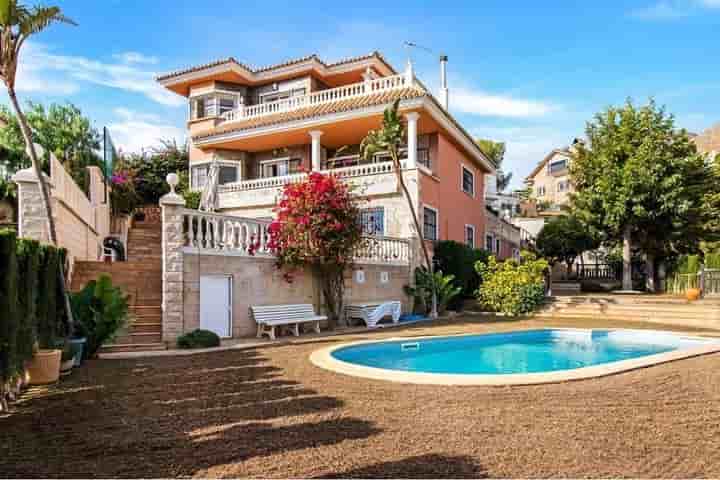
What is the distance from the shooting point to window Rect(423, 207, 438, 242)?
1926 cm

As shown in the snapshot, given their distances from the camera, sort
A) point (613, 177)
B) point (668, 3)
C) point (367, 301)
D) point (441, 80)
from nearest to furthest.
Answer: point (668, 3)
point (367, 301)
point (613, 177)
point (441, 80)

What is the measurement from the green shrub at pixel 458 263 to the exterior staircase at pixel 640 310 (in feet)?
9.89

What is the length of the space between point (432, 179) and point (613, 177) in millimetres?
9305

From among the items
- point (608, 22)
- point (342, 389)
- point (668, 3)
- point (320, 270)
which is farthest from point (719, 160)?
point (342, 389)

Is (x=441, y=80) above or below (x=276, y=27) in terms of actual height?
above

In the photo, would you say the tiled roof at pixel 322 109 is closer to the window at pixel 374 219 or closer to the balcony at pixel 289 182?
the balcony at pixel 289 182

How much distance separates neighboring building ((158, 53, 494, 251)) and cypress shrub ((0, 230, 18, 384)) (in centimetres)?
1182

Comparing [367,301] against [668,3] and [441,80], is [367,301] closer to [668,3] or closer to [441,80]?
[668,3]

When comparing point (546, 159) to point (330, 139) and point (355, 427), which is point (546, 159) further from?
point (355, 427)

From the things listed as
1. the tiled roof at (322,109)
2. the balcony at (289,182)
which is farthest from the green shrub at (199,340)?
the tiled roof at (322,109)

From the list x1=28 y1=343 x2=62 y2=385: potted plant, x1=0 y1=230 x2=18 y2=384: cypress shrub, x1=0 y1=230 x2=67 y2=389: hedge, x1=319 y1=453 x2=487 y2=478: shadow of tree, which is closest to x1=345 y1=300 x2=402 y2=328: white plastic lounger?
x1=0 y1=230 x2=67 y2=389: hedge

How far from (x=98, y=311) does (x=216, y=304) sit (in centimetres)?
299

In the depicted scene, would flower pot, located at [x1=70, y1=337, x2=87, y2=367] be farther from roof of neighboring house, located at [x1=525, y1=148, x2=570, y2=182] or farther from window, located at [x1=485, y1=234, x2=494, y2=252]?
roof of neighboring house, located at [x1=525, y1=148, x2=570, y2=182]

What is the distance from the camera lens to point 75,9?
33.4 ft
